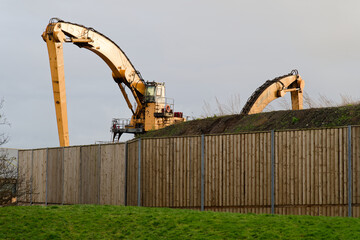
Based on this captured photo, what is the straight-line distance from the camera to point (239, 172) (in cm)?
1326

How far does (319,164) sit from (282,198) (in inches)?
51.8

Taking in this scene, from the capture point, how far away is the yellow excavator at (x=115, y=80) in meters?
23.2

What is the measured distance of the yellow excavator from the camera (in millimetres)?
23250

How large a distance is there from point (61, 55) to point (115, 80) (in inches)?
266

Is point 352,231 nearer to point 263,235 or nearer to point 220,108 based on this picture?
point 263,235

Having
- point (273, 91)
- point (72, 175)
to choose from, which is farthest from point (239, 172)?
point (273, 91)

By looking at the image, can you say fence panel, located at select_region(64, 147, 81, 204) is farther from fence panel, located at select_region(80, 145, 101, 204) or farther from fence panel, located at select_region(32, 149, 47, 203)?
fence panel, located at select_region(32, 149, 47, 203)

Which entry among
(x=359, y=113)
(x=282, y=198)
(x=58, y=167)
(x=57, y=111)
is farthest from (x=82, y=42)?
(x=282, y=198)

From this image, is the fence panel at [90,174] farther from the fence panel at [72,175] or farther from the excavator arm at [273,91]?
the excavator arm at [273,91]

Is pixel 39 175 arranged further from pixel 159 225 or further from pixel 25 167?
pixel 159 225

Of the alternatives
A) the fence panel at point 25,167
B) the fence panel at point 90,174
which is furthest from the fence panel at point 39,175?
the fence panel at point 90,174

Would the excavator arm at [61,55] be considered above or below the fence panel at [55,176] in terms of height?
above

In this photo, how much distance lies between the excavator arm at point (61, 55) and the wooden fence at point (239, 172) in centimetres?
646

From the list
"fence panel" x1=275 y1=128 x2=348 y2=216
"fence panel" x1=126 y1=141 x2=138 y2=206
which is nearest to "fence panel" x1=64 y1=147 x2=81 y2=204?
"fence panel" x1=126 y1=141 x2=138 y2=206
